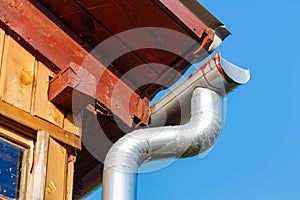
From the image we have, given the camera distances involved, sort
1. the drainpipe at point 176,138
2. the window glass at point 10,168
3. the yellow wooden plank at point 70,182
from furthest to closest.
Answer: the drainpipe at point 176,138
the yellow wooden plank at point 70,182
the window glass at point 10,168

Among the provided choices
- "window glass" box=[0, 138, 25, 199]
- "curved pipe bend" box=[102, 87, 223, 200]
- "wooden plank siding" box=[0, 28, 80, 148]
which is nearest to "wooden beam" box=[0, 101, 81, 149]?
"wooden plank siding" box=[0, 28, 80, 148]

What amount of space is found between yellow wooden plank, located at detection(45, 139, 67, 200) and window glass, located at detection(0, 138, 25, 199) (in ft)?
0.47

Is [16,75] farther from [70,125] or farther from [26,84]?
[70,125]

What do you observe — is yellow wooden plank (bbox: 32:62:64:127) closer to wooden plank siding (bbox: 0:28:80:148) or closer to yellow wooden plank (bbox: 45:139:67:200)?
wooden plank siding (bbox: 0:28:80:148)

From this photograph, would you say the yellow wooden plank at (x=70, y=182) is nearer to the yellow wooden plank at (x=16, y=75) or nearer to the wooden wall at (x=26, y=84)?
the wooden wall at (x=26, y=84)

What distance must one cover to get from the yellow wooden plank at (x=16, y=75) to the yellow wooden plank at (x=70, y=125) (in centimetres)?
26

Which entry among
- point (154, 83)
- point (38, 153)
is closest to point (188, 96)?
point (154, 83)

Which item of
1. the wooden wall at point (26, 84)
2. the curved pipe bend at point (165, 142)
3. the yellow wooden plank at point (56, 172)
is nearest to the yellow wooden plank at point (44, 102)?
the wooden wall at point (26, 84)

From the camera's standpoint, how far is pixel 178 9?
4332 mm

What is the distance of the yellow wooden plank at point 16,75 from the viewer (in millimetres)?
3877

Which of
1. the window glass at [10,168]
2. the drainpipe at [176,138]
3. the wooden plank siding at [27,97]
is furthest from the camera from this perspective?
the drainpipe at [176,138]

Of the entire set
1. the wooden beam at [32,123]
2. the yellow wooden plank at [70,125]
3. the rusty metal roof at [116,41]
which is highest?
the rusty metal roof at [116,41]

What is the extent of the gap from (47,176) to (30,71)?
55 cm

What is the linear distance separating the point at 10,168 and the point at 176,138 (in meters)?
0.99
